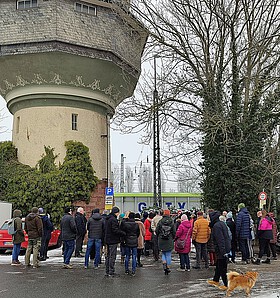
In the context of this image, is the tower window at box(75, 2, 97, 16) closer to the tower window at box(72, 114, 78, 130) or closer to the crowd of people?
the tower window at box(72, 114, 78, 130)

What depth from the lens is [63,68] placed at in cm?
2522

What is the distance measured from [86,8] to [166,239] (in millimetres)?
16809

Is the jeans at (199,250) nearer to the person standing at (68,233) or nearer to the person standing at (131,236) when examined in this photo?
the person standing at (131,236)

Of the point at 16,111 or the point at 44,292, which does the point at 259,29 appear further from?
the point at 44,292

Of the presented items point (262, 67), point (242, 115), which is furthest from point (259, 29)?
point (242, 115)

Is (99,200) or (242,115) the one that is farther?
(99,200)

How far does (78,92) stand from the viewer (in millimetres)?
26109

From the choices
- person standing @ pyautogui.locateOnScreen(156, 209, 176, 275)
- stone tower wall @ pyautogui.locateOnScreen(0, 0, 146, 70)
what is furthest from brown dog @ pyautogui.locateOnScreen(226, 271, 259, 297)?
stone tower wall @ pyautogui.locateOnScreen(0, 0, 146, 70)

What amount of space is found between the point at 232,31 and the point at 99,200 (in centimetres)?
1102

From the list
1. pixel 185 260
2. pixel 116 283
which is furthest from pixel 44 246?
pixel 116 283

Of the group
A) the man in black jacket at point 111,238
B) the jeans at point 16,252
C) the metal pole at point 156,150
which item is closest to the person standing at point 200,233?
the man in black jacket at point 111,238

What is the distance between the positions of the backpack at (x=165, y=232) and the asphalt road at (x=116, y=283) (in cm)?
100

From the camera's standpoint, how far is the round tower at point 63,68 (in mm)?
24781

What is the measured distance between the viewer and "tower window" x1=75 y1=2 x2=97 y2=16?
25.8 metres
